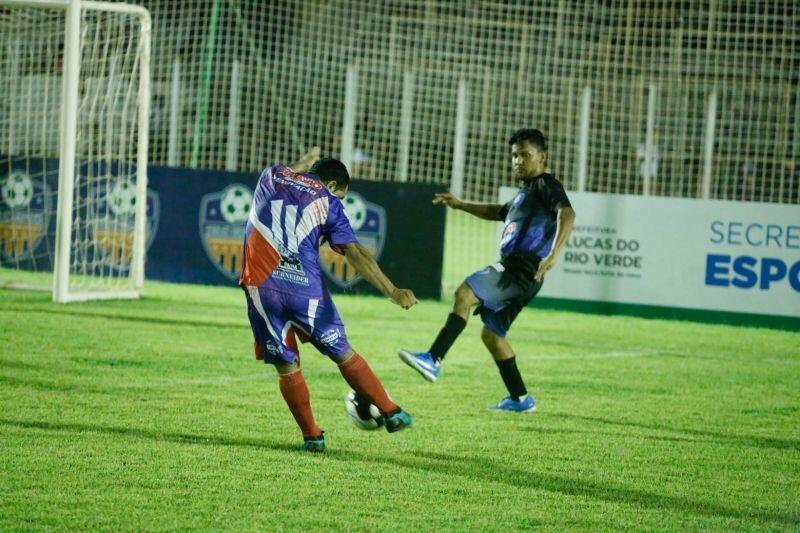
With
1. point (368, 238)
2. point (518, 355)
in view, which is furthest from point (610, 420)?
point (368, 238)

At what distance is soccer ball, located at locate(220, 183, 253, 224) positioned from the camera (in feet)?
55.0

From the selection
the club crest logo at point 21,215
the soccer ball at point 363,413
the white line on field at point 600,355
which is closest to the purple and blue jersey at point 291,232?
the soccer ball at point 363,413

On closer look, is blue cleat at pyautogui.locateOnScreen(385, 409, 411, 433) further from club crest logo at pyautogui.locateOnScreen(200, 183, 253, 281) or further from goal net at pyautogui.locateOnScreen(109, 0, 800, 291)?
goal net at pyautogui.locateOnScreen(109, 0, 800, 291)

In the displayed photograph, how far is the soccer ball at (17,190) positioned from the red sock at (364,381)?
448 inches

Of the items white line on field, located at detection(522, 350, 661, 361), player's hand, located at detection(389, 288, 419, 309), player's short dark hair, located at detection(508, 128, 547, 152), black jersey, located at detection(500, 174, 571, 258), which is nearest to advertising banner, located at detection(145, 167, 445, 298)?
white line on field, located at detection(522, 350, 661, 361)

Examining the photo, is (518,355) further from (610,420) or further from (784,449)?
(784,449)

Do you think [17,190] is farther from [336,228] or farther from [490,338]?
[336,228]

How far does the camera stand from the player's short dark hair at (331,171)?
6750mm

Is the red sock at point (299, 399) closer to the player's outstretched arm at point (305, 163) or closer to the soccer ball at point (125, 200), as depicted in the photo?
the player's outstretched arm at point (305, 163)

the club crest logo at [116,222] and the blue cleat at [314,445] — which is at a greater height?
the club crest logo at [116,222]

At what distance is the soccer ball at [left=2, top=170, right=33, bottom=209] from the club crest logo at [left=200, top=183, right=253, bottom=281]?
2366 mm

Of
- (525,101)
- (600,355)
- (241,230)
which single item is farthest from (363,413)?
(525,101)

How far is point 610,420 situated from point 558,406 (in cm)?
62

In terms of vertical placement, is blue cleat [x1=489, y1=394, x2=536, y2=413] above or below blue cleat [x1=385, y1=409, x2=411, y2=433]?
below
